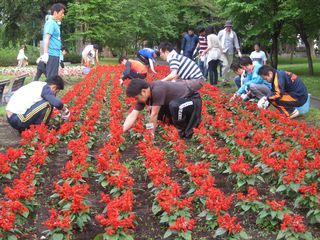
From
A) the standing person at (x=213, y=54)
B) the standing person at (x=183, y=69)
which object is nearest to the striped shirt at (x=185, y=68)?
the standing person at (x=183, y=69)

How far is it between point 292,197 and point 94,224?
1.87 meters

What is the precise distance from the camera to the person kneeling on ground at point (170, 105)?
6488mm

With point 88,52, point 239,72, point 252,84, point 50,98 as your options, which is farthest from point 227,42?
point 88,52

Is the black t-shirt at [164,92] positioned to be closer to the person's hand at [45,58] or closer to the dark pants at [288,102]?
the dark pants at [288,102]

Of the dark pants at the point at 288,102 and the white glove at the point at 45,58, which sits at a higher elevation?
the white glove at the point at 45,58

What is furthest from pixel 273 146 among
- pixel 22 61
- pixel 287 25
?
pixel 22 61

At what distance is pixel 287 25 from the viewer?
22547mm

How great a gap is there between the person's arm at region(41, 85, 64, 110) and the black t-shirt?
1.15 metres

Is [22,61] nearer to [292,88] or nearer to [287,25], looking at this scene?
[287,25]

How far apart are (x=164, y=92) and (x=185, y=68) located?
75.6 inches

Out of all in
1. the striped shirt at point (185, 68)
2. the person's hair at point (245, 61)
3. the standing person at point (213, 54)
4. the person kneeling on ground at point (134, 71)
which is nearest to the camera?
the striped shirt at point (185, 68)

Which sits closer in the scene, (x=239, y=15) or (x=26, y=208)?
(x=26, y=208)

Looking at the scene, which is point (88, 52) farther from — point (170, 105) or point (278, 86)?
point (170, 105)

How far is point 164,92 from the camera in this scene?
663 cm
